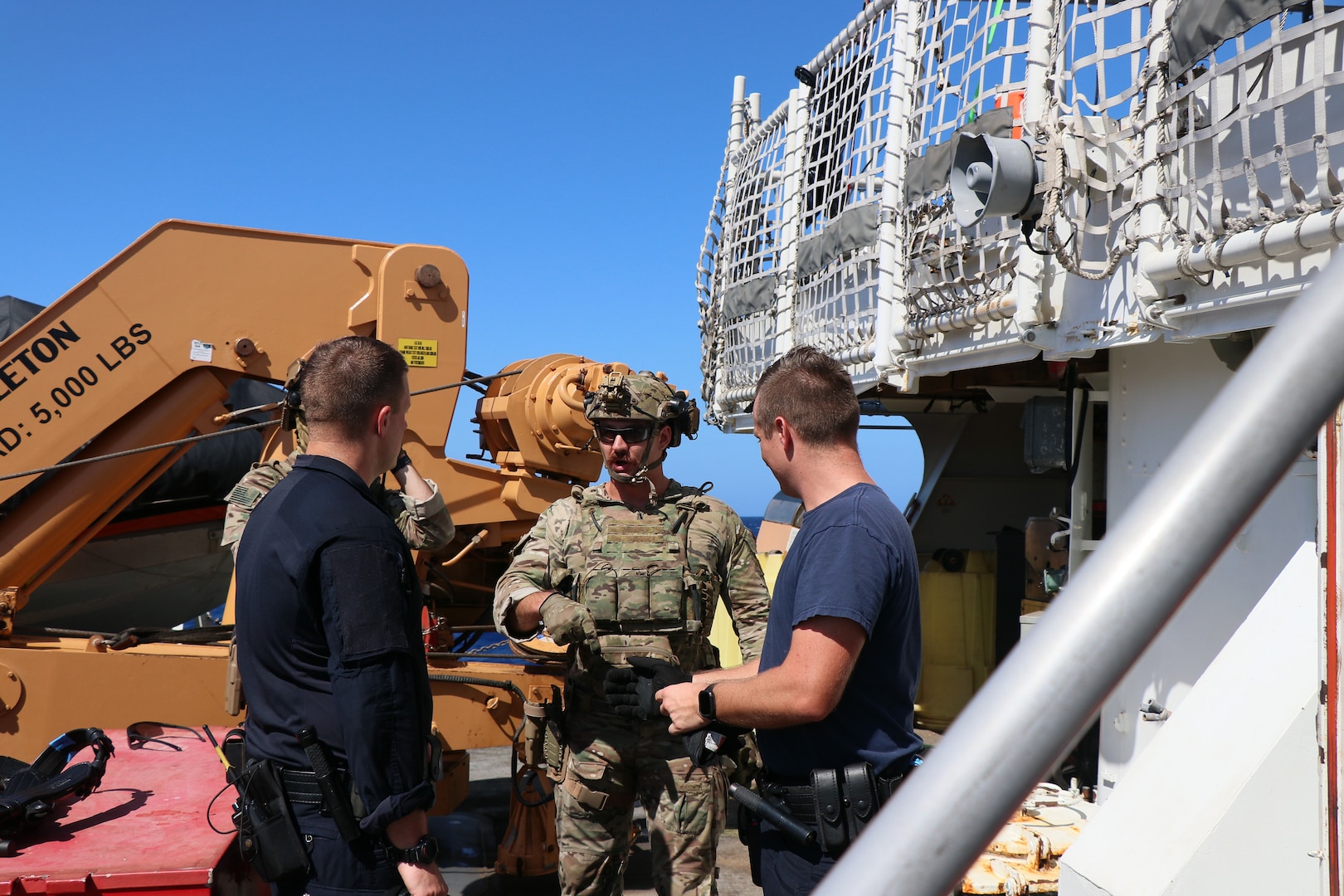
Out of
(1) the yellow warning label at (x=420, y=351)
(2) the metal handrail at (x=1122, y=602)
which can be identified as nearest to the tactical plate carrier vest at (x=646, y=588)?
(1) the yellow warning label at (x=420, y=351)

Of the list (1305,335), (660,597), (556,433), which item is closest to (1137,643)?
(1305,335)

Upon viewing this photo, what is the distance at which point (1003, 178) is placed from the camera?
3.12 m

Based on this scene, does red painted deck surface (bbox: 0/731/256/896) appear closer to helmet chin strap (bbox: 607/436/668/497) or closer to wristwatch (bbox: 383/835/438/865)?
wristwatch (bbox: 383/835/438/865)

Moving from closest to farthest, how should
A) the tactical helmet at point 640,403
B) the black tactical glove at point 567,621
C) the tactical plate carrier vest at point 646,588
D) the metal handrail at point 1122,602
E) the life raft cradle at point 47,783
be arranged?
the metal handrail at point 1122,602, the life raft cradle at point 47,783, the black tactical glove at point 567,621, the tactical plate carrier vest at point 646,588, the tactical helmet at point 640,403

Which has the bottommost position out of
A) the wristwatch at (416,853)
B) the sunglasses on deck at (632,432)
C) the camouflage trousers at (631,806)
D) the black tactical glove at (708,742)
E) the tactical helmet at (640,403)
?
the camouflage trousers at (631,806)

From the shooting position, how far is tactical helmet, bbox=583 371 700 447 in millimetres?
3439

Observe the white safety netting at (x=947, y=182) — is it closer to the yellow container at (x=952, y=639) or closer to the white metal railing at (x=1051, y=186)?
the white metal railing at (x=1051, y=186)

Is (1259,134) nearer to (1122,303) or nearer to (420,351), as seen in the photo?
(1122,303)

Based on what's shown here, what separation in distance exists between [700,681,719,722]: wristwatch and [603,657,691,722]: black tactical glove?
0.29m

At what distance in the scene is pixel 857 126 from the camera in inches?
192

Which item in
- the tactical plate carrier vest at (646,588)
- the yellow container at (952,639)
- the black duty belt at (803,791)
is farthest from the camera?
the yellow container at (952,639)

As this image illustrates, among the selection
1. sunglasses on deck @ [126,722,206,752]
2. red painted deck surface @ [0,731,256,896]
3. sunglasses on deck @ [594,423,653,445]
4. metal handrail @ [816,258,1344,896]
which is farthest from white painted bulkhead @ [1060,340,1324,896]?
sunglasses on deck @ [126,722,206,752]

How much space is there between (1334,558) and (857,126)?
383 centimetres

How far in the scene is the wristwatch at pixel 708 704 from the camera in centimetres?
209
